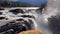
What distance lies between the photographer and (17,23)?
7.24 metres

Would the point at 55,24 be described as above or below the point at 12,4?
above

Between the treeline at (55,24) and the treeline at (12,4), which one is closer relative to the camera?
the treeline at (55,24)

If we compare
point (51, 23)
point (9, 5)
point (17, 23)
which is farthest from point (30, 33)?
point (9, 5)

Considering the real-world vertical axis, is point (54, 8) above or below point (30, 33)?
above

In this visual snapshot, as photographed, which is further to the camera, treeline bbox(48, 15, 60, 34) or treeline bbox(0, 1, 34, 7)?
treeline bbox(0, 1, 34, 7)

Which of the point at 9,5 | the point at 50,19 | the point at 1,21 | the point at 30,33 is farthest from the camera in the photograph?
the point at 9,5

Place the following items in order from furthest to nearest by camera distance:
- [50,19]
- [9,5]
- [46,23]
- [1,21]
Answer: [9,5] → [1,21] → [46,23] → [50,19]

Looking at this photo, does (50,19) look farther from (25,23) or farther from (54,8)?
(25,23)

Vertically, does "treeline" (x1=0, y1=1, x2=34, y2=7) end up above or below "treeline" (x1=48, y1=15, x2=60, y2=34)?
below

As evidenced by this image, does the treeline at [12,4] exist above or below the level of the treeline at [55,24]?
below

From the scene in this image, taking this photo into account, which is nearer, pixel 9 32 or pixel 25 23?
pixel 9 32

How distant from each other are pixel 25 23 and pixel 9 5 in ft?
15.7

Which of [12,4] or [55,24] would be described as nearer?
[55,24]

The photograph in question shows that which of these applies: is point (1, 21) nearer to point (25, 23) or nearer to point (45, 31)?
point (25, 23)
